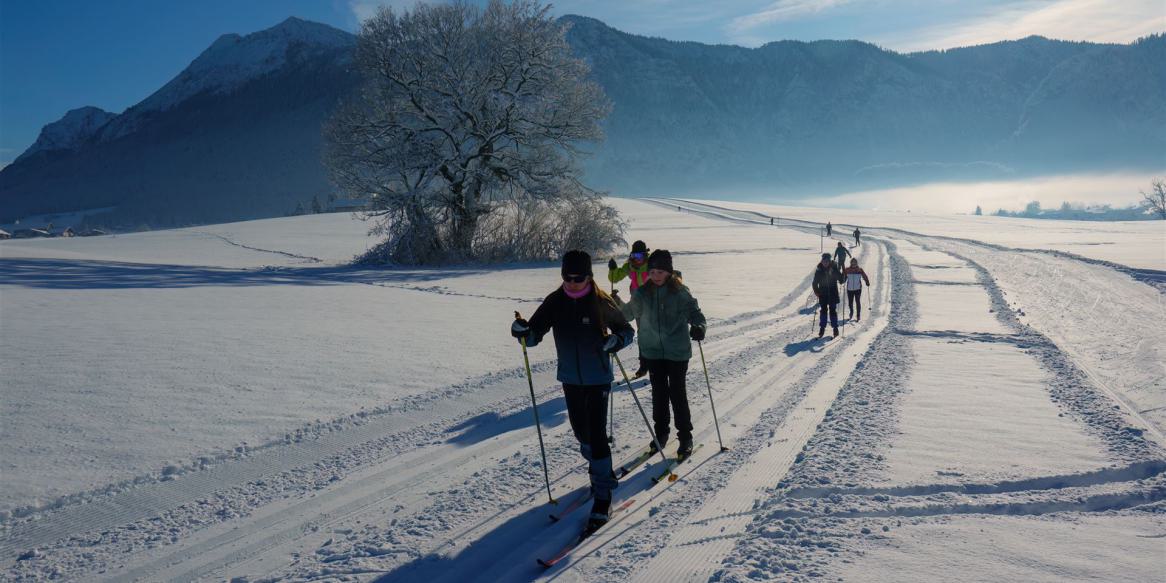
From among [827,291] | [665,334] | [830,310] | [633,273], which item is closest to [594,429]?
[665,334]

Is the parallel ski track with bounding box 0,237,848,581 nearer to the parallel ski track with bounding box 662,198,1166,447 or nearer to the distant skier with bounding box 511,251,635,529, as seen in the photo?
the distant skier with bounding box 511,251,635,529

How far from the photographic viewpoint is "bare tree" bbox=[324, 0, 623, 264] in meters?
23.9

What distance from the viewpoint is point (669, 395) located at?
5.70 meters

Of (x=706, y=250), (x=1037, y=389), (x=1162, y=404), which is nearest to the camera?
(x=1162, y=404)

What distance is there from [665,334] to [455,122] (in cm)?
2110

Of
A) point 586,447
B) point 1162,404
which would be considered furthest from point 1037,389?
point 586,447

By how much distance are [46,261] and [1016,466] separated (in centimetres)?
2603

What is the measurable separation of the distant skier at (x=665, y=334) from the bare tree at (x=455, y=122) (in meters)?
19.9

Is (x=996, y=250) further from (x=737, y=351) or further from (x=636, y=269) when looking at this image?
(x=636, y=269)

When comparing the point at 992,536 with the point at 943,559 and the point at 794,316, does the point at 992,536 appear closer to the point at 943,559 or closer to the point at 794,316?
the point at 943,559

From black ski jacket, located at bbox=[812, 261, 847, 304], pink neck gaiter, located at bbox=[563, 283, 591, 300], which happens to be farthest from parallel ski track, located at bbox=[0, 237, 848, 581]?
black ski jacket, located at bbox=[812, 261, 847, 304]

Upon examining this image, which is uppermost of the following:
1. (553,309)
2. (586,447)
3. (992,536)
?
(553,309)

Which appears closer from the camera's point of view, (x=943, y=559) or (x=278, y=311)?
(x=943, y=559)

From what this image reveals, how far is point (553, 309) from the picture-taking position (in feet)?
14.8
